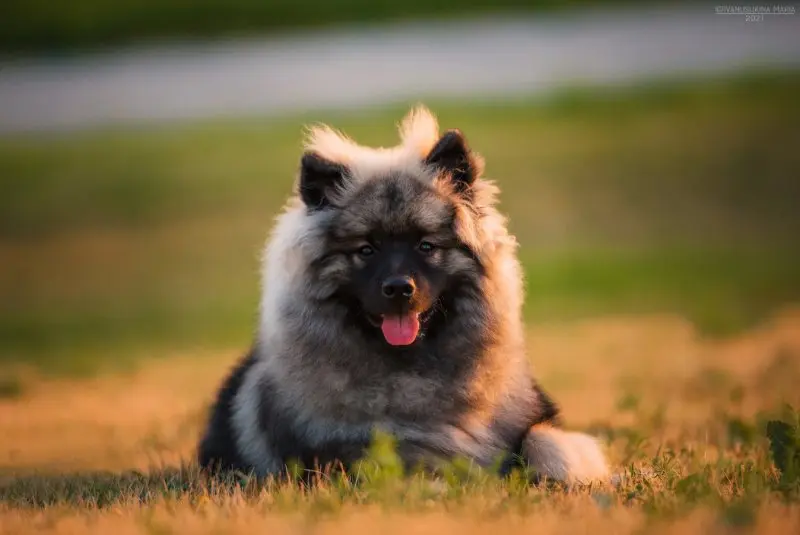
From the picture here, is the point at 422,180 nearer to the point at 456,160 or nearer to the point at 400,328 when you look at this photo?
the point at 456,160

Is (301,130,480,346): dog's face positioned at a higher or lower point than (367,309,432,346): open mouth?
higher

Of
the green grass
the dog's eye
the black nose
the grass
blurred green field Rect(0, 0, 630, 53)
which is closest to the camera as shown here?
the grass

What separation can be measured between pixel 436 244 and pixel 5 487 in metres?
3.53

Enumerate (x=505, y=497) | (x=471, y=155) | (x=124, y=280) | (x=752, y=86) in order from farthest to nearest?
(x=752, y=86), (x=124, y=280), (x=471, y=155), (x=505, y=497)

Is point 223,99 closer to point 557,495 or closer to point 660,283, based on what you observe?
point 660,283

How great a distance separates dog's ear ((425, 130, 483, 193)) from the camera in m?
7.57

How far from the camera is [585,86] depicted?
95.1ft

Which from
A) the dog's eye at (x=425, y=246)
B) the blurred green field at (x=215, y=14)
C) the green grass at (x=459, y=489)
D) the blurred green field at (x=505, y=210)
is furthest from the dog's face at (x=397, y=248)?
the blurred green field at (x=215, y=14)

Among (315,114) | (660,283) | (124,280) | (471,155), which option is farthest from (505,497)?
(315,114)

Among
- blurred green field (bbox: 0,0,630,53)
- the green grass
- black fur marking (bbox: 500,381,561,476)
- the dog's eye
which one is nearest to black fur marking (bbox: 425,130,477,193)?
the dog's eye

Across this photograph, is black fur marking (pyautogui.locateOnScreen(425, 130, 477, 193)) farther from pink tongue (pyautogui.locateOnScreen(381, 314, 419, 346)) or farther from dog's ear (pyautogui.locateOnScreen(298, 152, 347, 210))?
pink tongue (pyautogui.locateOnScreen(381, 314, 419, 346))

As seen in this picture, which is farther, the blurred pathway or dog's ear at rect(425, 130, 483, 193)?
the blurred pathway

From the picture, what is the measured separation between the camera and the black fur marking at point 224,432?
7930 millimetres

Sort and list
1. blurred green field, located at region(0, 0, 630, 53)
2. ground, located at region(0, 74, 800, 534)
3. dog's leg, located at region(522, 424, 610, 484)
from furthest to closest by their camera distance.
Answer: blurred green field, located at region(0, 0, 630, 53) → dog's leg, located at region(522, 424, 610, 484) → ground, located at region(0, 74, 800, 534)
